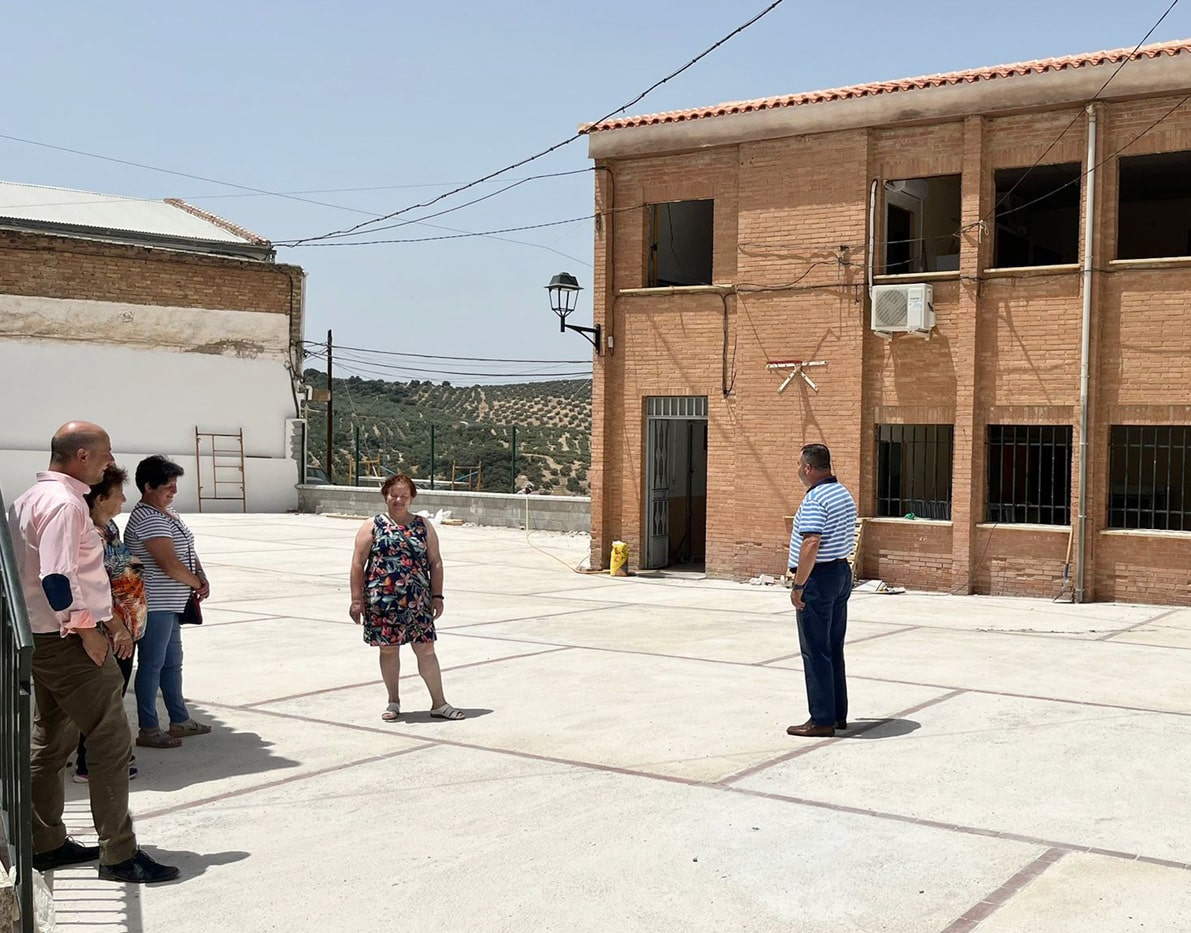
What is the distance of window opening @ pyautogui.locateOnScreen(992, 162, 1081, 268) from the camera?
1780cm

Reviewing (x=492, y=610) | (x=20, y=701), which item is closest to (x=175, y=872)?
(x=20, y=701)

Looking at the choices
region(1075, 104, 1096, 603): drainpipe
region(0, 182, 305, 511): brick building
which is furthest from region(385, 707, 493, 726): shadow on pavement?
region(0, 182, 305, 511): brick building

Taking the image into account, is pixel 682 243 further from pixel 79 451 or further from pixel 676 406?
pixel 79 451

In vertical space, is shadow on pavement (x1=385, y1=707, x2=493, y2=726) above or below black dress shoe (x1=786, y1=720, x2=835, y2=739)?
below

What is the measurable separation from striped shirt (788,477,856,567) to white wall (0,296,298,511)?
25484 mm

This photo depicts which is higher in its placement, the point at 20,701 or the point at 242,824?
the point at 20,701

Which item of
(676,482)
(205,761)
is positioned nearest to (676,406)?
(676,482)

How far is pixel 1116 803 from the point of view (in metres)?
6.23

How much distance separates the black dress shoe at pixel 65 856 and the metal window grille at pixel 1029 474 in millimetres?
13078

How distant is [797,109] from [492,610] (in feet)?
26.4

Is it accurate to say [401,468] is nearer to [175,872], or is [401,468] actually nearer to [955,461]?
[955,461]

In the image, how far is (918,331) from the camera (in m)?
16.4

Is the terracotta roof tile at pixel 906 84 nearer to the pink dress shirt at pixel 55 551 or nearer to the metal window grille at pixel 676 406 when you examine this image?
the metal window grille at pixel 676 406

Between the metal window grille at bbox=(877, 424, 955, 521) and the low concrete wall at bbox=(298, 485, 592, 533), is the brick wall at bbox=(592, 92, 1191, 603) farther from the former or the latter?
the low concrete wall at bbox=(298, 485, 592, 533)
